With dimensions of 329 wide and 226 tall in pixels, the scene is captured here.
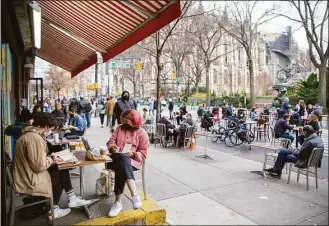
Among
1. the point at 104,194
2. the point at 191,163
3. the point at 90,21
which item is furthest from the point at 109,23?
the point at 191,163

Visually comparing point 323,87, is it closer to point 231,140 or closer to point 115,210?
point 231,140

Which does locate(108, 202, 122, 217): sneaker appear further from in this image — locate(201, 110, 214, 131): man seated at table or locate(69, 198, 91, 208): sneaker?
locate(201, 110, 214, 131): man seated at table

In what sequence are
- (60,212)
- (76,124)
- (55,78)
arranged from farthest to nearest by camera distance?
(55,78)
(76,124)
(60,212)

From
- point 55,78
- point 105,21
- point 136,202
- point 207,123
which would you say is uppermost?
point 55,78

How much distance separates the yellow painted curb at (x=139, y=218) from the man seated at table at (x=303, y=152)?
9.74 feet

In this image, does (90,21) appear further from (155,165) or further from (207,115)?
(207,115)

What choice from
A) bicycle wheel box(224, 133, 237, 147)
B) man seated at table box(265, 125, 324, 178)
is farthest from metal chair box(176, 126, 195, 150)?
man seated at table box(265, 125, 324, 178)

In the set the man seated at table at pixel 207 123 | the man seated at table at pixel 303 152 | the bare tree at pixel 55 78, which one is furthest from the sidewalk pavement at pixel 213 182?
the bare tree at pixel 55 78

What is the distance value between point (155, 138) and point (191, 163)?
10.4ft

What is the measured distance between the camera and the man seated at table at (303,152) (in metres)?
4.88

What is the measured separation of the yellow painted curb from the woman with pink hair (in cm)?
9

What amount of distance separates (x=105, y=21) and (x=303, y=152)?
4074 mm

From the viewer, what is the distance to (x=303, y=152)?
504 cm

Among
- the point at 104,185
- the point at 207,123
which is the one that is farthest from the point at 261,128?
the point at 104,185
